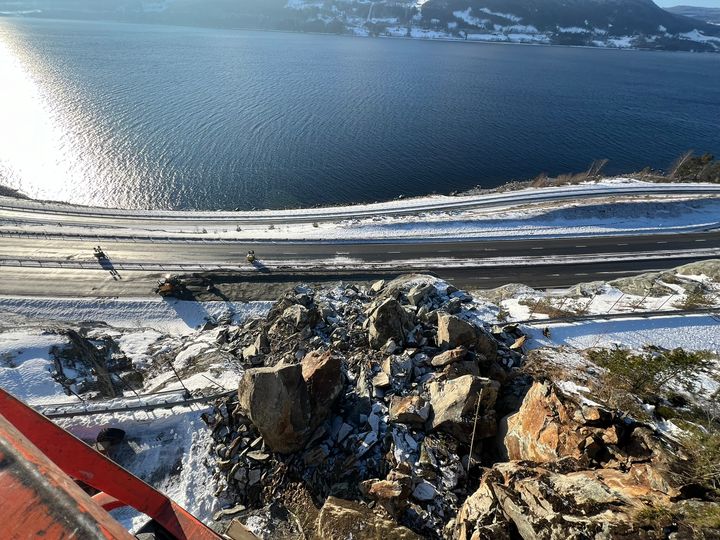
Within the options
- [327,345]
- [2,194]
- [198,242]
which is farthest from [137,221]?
[327,345]

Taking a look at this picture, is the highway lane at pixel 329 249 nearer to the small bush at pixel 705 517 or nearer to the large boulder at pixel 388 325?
the large boulder at pixel 388 325

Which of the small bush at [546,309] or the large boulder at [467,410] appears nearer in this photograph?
the large boulder at [467,410]

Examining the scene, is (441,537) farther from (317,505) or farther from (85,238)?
(85,238)

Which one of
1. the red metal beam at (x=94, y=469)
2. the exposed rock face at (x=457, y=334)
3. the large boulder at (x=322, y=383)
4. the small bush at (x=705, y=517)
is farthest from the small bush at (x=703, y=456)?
the large boulder at (x=322, y=383)

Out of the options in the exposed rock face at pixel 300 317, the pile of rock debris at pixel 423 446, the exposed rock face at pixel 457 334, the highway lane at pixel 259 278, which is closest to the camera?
the pile of rock debris at pixel 423 446

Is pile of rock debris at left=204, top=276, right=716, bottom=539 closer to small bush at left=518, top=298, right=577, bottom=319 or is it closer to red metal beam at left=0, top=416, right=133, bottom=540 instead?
small bush at left=518, top=298, right=577, bottom=319

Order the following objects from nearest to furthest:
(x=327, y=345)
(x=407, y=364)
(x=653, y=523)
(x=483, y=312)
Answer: (x=653, y=523), (x=407, y=364), (x=327, y=345), (x=483, y=312)
